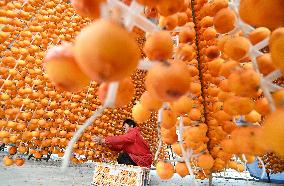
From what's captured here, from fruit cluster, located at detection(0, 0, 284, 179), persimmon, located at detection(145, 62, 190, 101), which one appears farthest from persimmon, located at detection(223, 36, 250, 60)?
persimmon, located at detection(145, 62, 190, 101)

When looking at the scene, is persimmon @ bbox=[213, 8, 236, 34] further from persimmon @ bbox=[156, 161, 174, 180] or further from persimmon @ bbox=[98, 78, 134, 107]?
persimmon @ bbox=[156, 161, 174, 180]

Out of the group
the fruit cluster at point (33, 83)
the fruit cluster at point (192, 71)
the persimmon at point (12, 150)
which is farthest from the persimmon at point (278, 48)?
the persimmon at point (12, 150)

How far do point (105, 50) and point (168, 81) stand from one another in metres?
0.14

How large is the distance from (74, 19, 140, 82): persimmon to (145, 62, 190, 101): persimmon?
8 cm

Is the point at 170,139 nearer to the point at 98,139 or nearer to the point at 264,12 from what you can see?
the point at 264,12

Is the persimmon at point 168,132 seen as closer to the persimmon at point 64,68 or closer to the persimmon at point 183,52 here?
the persimmon at point 183,52

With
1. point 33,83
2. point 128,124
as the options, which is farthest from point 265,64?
point 128,124

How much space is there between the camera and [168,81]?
0.54 meters

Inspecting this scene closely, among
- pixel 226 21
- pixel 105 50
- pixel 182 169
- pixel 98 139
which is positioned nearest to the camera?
pixel 105 50

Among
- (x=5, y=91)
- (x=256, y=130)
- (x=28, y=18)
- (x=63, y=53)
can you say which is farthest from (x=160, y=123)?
(x=28, y=18)

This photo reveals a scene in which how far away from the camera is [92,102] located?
3.11 meters

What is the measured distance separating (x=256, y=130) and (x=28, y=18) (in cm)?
237

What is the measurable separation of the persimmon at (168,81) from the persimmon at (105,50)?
8 cm

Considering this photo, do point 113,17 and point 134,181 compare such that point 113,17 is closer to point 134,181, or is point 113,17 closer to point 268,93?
point 268,93
